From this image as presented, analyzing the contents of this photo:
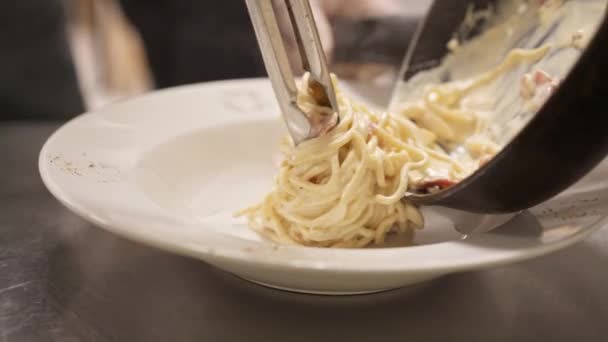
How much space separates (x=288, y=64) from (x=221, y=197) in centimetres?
30

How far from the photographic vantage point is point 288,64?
2.01ft

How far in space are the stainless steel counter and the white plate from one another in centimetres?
3

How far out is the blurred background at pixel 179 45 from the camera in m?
1.39

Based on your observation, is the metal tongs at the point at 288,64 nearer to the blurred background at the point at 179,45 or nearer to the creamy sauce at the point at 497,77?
the creamy sauce at the point at 497,77

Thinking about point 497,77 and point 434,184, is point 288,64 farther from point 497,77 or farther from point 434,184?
point 497,77

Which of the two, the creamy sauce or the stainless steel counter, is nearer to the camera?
the stainless steel counter

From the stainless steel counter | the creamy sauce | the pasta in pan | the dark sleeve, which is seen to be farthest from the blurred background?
the stainless steel counter

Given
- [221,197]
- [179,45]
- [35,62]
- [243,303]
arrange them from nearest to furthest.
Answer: [243,303] → [221,197] → [35,62] → [179,45]

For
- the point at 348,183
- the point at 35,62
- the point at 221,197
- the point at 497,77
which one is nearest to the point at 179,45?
the point at 35,62

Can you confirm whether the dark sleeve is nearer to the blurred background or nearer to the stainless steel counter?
the blurred background

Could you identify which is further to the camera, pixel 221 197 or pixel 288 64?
pixel 221 197

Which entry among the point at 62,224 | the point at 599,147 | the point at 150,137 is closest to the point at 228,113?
the point at 150,137

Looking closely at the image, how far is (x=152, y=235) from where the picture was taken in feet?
1.62

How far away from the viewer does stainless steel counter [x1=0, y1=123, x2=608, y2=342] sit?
1.83 ft
